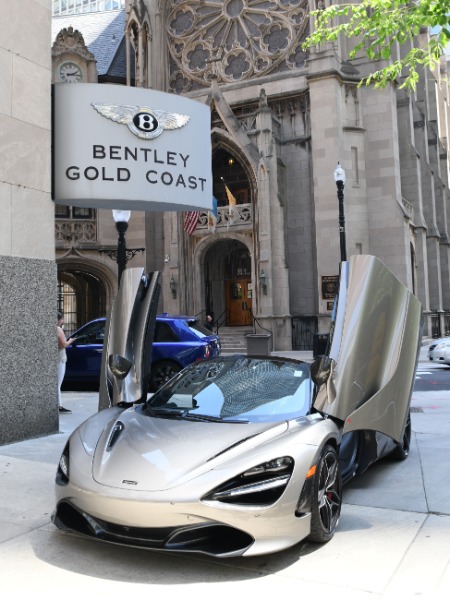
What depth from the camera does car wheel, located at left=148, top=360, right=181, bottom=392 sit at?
12148mm

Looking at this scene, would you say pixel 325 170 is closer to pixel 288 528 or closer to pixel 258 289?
pixel 258 289

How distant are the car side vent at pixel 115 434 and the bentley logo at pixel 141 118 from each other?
206 inches

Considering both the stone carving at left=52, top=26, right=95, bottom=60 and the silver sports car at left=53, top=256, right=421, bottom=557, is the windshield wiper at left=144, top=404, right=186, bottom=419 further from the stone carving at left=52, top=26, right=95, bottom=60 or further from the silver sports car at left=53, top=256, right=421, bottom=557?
the stone carving at left=52, top=26, right=95, bottom=60

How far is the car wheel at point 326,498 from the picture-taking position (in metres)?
3.68

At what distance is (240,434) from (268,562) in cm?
80

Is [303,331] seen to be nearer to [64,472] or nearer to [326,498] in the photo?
[326,498]

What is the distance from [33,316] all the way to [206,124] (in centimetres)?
409

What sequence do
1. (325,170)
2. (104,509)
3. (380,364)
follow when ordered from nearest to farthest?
1. (104,509)
2. (380,364)
3. (325,170)

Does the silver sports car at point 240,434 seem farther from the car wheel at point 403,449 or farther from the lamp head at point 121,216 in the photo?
the lamp head at point 121,216

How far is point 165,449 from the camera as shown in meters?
3.79

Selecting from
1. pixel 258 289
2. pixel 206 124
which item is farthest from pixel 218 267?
pixel 206 124

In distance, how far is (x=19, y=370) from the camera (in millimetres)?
7242

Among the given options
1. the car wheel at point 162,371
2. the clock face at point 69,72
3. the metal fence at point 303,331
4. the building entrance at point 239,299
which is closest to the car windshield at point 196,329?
the car wheel at point 162,371

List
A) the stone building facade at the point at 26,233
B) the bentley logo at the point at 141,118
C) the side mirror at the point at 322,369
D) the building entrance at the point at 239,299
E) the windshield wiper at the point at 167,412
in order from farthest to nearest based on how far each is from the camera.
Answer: the building entrance at the point at 239,299, the bentley logo at the point at 141,118, the stone building facade at the point at 26,233, the windshield wiper at the point at 167,412, the side mirror at the point at 322,369
